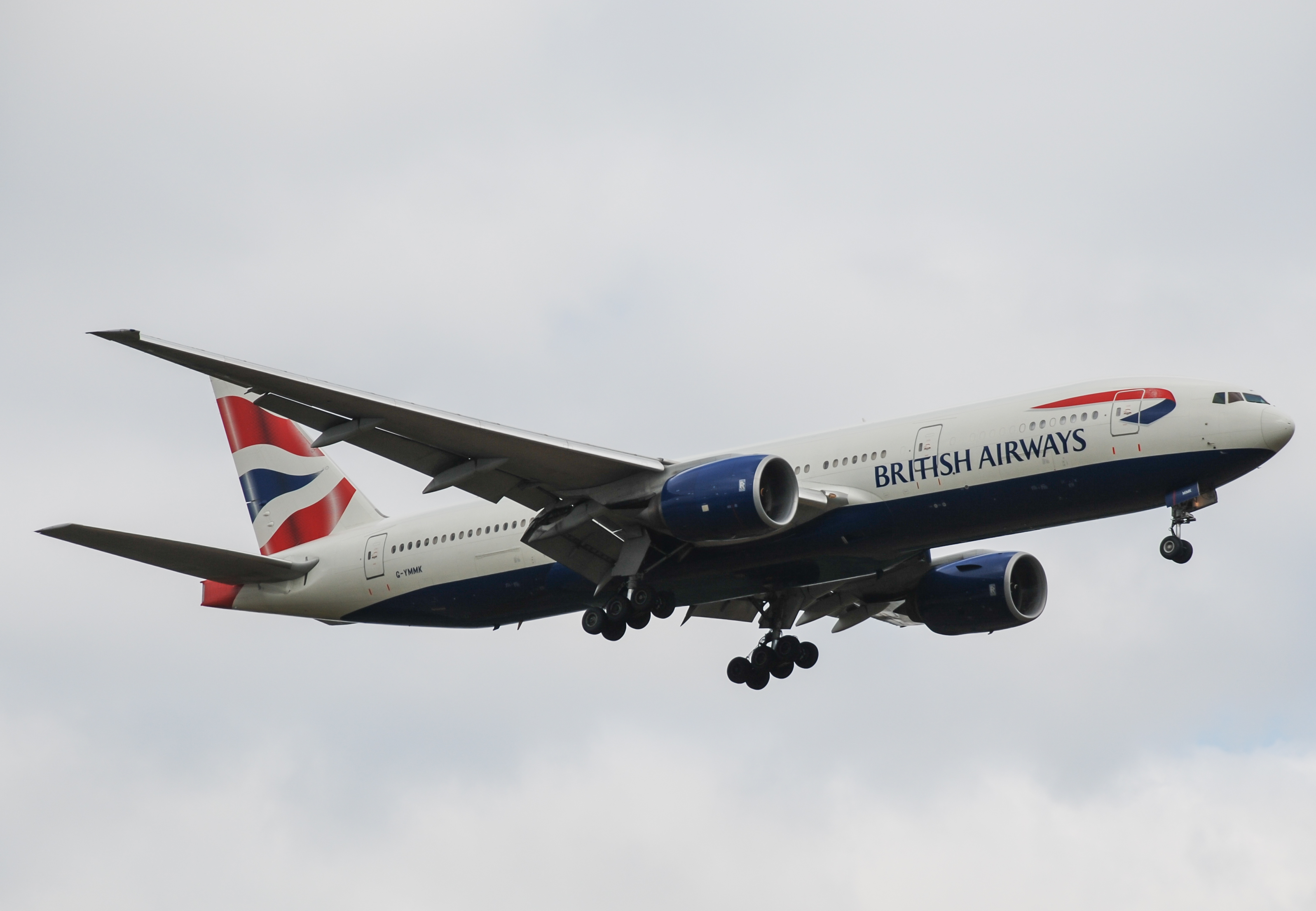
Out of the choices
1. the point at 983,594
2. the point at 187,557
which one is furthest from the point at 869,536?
the point at 187,557

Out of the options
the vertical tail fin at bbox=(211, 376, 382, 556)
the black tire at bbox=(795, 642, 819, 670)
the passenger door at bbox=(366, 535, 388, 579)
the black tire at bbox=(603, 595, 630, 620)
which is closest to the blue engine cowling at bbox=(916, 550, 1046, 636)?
the black tire at bbox=(795, 642, 819, 670)

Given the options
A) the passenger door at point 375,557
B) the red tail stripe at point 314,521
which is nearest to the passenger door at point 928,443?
the passenger door at point 375,557

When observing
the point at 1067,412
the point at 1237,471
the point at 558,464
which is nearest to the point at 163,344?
the point at 558,464

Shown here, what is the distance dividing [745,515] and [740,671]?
28.8 ft

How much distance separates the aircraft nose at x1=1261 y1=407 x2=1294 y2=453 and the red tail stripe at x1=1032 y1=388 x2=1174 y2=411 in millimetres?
1698

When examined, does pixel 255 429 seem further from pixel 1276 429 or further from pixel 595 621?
pixel 1276 429

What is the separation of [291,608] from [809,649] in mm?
11894

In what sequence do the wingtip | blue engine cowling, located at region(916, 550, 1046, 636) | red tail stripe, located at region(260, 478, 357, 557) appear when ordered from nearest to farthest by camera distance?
the wingtip, blue engine cowling, located at region(916, 550, 1046, 636), red tail stripe, located at region(260, 478, 357, 557)

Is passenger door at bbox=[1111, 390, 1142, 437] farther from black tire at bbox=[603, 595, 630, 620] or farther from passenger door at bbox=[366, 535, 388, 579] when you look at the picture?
passenger door at bbox=[366, 535, 388, 579]

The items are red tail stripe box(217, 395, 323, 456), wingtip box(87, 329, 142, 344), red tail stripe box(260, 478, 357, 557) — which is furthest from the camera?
red tail stripe box(217, 395, 323, 456)

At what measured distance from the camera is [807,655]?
120 ft

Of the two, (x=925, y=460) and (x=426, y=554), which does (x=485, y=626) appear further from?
(x=925, y=460)

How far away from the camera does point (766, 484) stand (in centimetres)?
2941

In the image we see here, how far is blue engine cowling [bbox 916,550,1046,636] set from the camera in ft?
117
